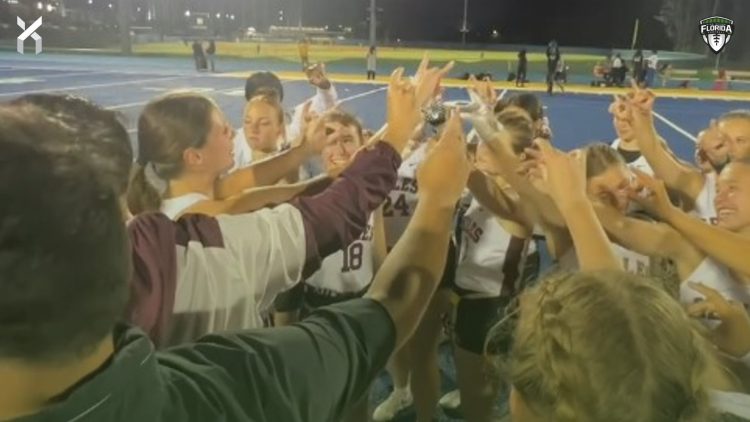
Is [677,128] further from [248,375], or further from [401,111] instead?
[248,375]

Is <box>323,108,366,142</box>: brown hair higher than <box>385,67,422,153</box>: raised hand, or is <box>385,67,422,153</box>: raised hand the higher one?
<box>385,67,422,153</box>: raised hand

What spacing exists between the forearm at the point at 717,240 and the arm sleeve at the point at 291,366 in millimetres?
1116

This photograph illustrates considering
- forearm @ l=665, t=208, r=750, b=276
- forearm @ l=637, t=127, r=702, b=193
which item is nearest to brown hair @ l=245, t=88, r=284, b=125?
forearm @ l=637, t=127, r=702, b=193

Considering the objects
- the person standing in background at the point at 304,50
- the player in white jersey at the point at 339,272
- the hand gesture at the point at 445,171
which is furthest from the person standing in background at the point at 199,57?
the hand gesture at the point at 445,171

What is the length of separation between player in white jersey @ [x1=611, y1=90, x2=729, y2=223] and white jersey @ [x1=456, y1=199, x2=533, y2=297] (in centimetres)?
47

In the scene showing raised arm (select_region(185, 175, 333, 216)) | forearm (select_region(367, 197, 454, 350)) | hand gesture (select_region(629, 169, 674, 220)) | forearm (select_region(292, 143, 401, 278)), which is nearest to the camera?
forearm (select_region(367, 197, 454, 350))

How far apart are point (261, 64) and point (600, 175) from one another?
3039 mm

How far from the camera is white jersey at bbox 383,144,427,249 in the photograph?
102 inches

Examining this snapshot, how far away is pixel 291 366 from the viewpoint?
2.77 feet

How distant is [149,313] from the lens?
1243 mm

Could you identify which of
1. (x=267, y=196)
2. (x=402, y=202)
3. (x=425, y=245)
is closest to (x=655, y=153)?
(x=402, y=202)

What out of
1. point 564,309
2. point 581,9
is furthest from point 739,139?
point 581,9

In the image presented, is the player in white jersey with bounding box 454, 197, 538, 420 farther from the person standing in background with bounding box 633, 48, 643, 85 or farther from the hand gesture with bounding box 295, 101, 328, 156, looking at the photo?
the person standing in background with bounding box 633, 48, 643, 85

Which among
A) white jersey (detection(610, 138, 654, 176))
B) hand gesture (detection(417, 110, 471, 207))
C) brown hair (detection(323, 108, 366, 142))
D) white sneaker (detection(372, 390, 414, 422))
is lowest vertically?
white sneaker (detection(372, 390, 414, 422))
